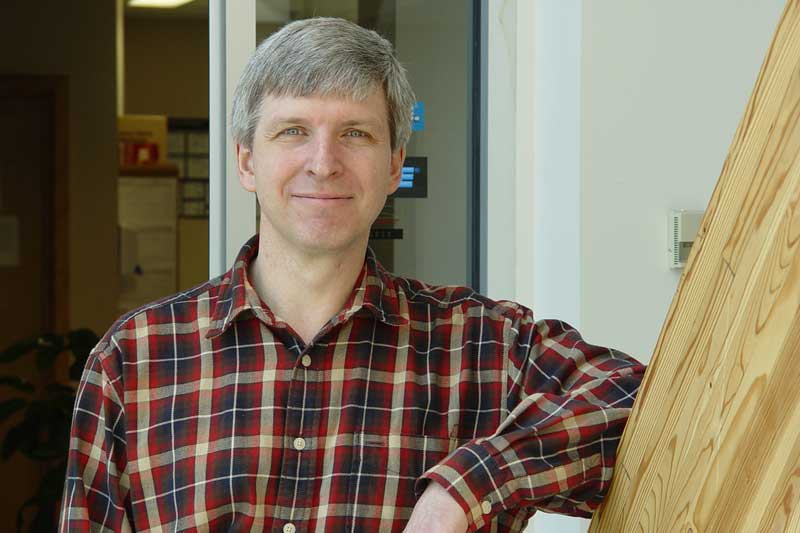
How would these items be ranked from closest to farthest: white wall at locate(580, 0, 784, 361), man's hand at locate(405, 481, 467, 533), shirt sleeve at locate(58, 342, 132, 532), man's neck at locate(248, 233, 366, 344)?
man's hand at locate(405, 481, 467, 533) → shirt sleeve at locate(58, 342, 132, 532) → man's neck at locate(248, 233, 366, 344) → white wall at locate(580, 0, 784, 361)

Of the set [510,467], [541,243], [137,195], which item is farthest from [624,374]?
[137,195]

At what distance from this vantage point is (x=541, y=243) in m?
2.39

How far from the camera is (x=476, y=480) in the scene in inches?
51.8

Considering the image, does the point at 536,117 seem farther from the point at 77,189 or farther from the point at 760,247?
the point at 77,189

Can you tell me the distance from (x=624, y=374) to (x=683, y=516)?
32 cm

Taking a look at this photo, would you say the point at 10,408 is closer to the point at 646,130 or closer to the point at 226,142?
the point at 226,142

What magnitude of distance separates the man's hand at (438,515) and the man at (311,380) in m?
0.10

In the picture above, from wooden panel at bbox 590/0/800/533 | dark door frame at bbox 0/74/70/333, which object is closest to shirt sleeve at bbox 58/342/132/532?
wooden panel at bbox 590/0/800/533

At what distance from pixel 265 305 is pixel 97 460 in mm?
296

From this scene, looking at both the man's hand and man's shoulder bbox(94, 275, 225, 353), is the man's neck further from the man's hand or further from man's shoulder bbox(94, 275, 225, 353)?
the man's hand

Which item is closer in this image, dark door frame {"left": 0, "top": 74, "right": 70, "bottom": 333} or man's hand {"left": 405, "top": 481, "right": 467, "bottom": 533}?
man's hand {"left": 405, "top": 481, "right": 467, "bottom": 533}

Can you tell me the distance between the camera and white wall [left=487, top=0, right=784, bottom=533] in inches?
87.4

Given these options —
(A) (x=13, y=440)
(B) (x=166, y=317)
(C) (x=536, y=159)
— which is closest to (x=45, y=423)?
(A) (x=13, y=440)

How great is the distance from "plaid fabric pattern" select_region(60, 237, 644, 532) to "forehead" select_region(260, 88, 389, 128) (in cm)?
23
